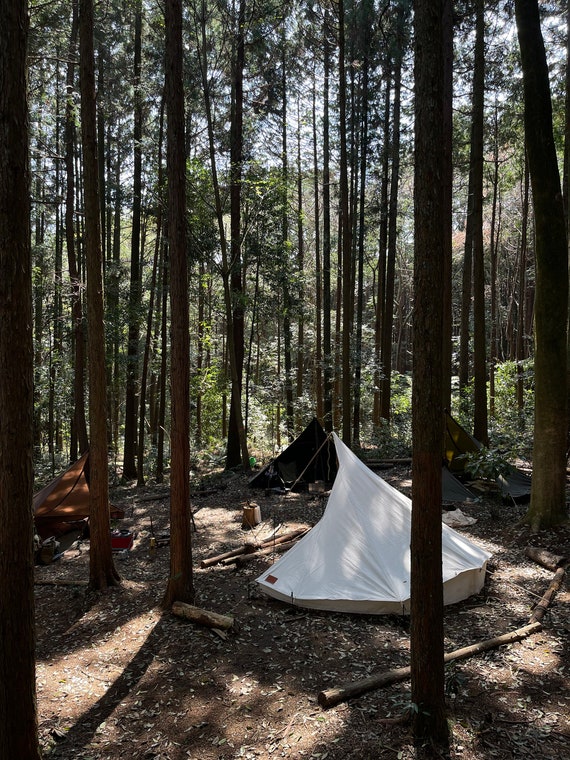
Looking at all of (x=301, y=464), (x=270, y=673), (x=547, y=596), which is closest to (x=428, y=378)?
(x=270, y=673)

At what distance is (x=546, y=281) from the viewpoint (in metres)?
6.59

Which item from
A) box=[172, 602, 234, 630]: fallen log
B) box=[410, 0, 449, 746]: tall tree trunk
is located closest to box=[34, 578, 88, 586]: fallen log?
box=[172, 602, 234, 630]: fallen log

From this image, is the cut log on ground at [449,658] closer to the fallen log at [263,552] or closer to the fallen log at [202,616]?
the fallen log at [202,616]

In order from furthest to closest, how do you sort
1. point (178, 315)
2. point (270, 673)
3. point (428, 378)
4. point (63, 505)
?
1. point (63, 505)
2. point (178, 315)
3. point (270, 673)
4. point (428, 378)

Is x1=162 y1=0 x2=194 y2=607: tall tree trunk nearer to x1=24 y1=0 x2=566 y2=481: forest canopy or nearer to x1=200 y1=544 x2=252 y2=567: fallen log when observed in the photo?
x1=200 y1=544 x2=252 y2=567: fallen log

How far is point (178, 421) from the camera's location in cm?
546

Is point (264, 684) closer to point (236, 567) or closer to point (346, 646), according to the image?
point (346, 646)

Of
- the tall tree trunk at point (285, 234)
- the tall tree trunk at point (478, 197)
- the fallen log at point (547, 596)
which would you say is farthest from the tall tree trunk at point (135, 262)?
the fallen log at point (547, 596)

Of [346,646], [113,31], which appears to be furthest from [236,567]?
[113,31]

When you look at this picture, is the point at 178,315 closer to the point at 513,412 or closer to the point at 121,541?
the point at 121,541

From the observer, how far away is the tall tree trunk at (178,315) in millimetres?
5242

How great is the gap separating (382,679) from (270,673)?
102 centimetres

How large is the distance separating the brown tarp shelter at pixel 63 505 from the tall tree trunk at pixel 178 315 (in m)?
3.70

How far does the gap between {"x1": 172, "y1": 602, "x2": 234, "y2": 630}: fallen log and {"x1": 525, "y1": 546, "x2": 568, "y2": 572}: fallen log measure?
3.76 metres
